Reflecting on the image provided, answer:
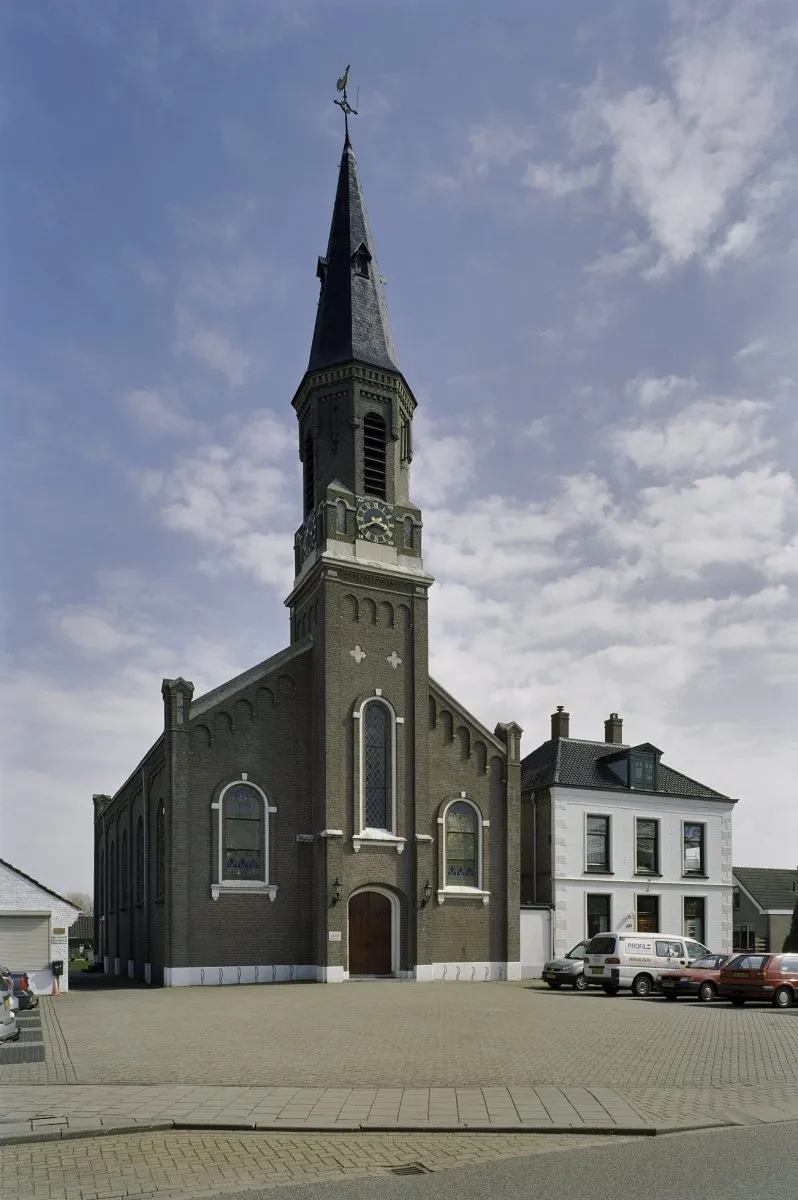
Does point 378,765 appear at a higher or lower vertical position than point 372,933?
higher

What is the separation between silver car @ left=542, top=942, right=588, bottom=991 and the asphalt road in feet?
70.6

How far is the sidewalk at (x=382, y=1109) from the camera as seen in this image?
10.2 meters

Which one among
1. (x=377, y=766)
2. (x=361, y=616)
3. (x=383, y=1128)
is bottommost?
(x=383, y=1128)

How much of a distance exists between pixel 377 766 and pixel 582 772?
11.1 m

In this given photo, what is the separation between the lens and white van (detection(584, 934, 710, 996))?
1129 inches

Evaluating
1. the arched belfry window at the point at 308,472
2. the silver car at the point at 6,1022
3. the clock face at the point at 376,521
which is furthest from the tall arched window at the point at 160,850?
the silver car at the point at 6,1022

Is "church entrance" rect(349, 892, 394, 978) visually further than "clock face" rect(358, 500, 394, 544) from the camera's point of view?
No

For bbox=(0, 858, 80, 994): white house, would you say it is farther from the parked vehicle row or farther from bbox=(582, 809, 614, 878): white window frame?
bbox=(582, 809, 614, 878): white window frame

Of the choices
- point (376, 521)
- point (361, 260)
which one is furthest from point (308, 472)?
point (361, 260)

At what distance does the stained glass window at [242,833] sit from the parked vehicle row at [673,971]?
32.3ft

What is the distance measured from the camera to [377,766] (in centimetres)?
3441

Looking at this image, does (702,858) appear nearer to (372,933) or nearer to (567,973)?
(567,973)

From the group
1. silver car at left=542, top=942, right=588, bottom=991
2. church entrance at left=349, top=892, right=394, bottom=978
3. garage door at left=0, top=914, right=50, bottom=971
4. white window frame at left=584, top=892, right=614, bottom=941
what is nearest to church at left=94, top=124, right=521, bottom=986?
church entrance at left=349, top=892, right=394, bottom=978

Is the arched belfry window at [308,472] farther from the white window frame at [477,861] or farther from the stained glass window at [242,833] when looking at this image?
the white window frame at [477,861]
